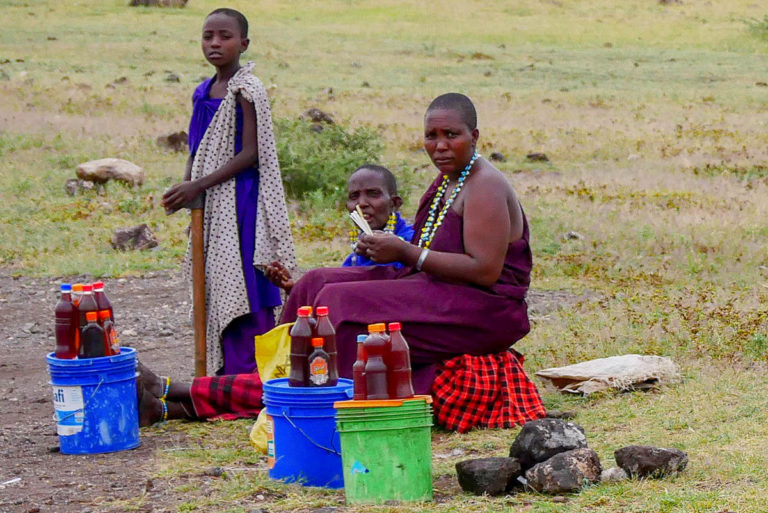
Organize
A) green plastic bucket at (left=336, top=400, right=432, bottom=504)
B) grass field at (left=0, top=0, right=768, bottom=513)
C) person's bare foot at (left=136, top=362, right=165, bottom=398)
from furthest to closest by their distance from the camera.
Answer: person's bare foot at (left=136, top=362, right=165, bottom=398)
grass field at (left=0, top=0, right=768, bottom=513)
green plastic bucket at (left=336, top=400, right=432, bottom=504)

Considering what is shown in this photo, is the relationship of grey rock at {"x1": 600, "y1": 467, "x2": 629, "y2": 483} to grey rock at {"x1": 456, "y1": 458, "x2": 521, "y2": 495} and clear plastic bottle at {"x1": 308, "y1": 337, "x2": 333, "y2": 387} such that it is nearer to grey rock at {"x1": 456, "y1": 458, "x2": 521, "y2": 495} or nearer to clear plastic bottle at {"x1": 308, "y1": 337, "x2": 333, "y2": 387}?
grey rock at {"x1": 456, "y1": 458, "x2": 521, "y2": 495}

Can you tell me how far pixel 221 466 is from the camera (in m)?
4.54

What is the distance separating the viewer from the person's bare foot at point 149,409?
5.27m

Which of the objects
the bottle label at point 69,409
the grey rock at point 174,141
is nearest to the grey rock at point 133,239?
the grey rock at point 174,141

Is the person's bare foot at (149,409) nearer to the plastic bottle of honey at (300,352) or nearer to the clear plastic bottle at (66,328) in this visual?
the clear plastic bottle at (66,328)

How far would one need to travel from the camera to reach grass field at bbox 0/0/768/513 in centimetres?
477

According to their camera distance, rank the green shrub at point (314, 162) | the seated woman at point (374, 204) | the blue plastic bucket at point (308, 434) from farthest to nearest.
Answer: the green shrub at point (314, 162) → the seated woman at point (374, 204) → the blue plastic bucket at point (308, 434)

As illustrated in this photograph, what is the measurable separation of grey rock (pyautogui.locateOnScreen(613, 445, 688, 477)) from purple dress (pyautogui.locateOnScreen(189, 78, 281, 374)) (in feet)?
7.88

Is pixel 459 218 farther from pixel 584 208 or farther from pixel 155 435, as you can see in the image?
pixel 584 208

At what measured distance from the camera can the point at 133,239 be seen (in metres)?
10.2

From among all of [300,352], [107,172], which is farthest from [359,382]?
[107,172]

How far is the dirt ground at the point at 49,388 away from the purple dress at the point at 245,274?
74cm

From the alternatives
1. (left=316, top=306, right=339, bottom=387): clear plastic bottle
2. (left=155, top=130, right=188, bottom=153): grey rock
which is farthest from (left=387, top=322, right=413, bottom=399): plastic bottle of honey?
(left=155, top=130, right=188, bottom=153): grey rock

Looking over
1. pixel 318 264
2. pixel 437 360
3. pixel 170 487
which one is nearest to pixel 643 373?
pixel 437 360
